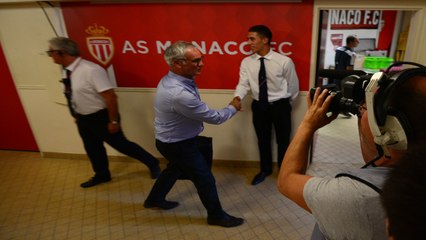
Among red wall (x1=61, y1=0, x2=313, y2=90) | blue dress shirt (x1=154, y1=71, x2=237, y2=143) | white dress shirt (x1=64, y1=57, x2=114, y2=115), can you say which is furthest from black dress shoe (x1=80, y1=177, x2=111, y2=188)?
blue dress shirt (x1=154, y1=71, x2=237, y2=143)

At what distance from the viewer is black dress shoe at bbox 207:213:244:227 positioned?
222 cm

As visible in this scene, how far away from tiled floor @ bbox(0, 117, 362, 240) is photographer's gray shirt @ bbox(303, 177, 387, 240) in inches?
63.1

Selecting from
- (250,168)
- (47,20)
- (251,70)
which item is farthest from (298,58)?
(47,20)

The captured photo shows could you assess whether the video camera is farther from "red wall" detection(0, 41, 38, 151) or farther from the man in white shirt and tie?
"red wall" detection(0, 41, 38, 151)

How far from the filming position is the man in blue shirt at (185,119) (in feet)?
6.03

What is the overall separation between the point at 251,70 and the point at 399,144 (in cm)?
198

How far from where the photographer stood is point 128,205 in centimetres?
259

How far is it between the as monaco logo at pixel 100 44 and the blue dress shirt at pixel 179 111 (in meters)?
1.24

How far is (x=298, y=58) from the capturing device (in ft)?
Answer: 8.46

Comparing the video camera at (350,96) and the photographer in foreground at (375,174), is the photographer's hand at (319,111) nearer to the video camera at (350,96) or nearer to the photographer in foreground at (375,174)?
the video camera at (350,96)

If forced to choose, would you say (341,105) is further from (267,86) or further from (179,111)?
(267,86)

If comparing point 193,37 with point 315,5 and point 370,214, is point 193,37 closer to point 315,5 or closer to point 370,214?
point 315,5

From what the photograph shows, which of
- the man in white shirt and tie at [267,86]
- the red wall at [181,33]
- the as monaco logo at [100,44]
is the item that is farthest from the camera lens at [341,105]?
the as monaco logo at [100,44]

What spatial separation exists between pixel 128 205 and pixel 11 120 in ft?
7.67
